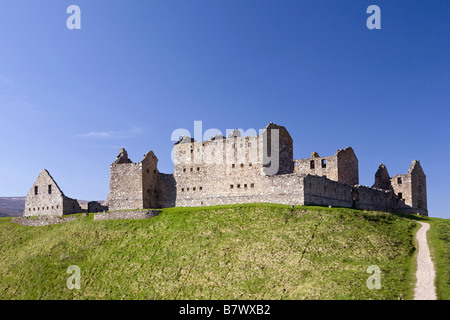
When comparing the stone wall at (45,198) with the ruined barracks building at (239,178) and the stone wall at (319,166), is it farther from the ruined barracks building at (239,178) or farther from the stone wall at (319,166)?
the stone wall at (319,166)

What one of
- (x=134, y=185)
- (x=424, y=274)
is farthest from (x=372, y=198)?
(x=134, y=185)

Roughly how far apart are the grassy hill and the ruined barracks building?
15.0 ft

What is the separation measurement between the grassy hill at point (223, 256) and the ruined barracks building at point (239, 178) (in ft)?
15.0


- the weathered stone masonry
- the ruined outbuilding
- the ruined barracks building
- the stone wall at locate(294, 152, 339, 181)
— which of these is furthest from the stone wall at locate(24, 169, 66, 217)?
the stone wall at locate(294, 152, 339, 181)

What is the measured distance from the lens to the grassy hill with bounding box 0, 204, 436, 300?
125 ft

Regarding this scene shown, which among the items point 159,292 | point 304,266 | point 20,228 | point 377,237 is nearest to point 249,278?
point 304,266

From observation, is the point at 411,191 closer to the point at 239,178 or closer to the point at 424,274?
the point at 239,178

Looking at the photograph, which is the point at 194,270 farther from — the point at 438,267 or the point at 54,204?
the point at 54,204

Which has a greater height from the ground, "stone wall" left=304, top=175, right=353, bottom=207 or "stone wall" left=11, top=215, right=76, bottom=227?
"stone wall" left=304, top=175, right=353, bottom=207

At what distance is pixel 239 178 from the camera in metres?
61.4

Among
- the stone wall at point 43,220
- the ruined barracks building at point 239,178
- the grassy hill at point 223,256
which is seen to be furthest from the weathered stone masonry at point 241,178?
the stone wall at point 43,220

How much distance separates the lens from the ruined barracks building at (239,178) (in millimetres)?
57406

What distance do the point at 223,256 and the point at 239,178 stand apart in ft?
58.1

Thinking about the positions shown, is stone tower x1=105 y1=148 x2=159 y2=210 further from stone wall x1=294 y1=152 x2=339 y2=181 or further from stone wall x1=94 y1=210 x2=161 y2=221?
stone wall x1=294 y1=152 x2=339 y2=181
